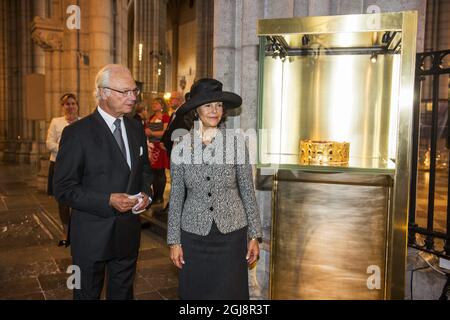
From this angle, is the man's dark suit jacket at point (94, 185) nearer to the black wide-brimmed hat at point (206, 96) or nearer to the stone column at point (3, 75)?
the black wide-brimmed hat at point (206, 96)

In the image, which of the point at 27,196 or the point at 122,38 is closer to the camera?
the point at 27,196

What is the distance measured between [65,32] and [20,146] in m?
8.68

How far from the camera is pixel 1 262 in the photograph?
16.0 feet

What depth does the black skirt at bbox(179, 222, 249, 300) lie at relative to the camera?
8.79 ft

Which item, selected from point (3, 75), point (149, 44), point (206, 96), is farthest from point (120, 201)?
point (3, 75)

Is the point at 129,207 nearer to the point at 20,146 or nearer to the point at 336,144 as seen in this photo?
the point at 336,144

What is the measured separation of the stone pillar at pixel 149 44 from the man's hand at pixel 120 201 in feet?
56.0

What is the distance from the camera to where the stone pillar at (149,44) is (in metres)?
19.4

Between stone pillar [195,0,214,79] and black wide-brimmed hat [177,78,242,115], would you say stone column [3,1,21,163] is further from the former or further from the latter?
black wide-brimmed hat [177,78,242,115]

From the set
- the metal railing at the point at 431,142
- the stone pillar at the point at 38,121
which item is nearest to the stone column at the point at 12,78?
the stone pillar at the point at 38,121

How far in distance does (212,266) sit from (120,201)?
0.70 metres

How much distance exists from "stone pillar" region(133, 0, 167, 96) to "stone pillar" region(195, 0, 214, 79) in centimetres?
255

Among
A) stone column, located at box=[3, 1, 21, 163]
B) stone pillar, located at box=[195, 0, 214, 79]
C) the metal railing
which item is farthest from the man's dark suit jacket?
stone pillar, located at box=[195, 0, 214, 79]
